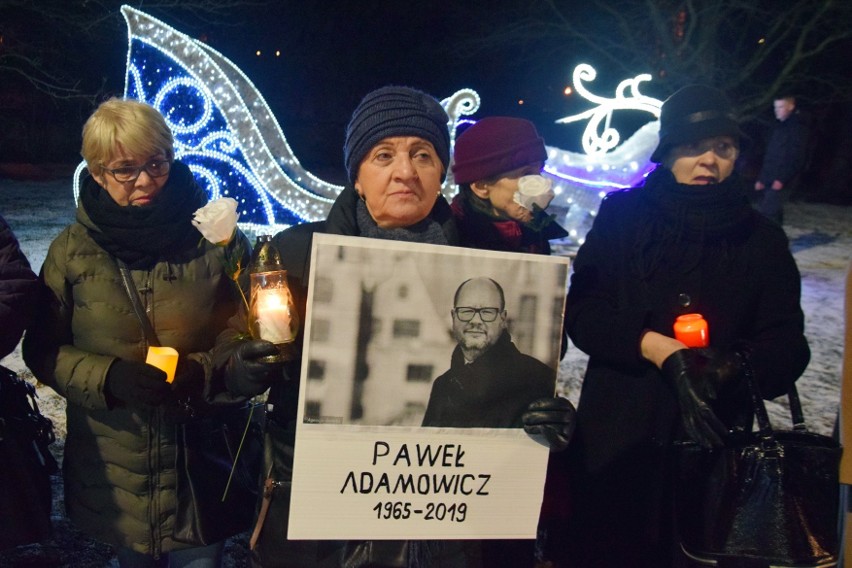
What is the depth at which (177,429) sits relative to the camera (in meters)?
2.05

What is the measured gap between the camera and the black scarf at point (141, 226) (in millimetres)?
1953

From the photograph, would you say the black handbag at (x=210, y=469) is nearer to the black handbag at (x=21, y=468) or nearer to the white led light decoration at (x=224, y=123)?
the black handbag at (x=21, y=468)

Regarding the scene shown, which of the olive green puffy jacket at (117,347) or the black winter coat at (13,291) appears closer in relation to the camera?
the black winter coat at (13,291)

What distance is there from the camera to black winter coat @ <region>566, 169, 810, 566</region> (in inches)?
82.1

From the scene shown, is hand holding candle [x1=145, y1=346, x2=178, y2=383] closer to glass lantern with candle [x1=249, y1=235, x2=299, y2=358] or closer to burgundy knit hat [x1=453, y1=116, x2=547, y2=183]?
glass lantern with candle [x1=249, y1=235, x2=299, y2=358]

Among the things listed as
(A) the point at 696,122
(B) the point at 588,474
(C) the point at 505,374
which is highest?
(A) the point at 696,122

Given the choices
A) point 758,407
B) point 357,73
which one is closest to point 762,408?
point 758,407

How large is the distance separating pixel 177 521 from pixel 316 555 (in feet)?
1.74

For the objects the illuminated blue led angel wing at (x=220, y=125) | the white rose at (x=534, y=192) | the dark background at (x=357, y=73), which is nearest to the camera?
the white rose at (x=534, y=192)

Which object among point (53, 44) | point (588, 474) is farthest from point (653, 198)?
point (53, 44)

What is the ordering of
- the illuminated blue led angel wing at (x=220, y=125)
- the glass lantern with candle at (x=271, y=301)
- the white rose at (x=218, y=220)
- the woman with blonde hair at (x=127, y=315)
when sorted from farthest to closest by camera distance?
1. the illuminated blue led angel wing at (x=220, y=125)
2. the woman with blonde hair at (x=127, y=315)
3. the white rose at (x=218, y=220)
4. the glass lantern with candle at (x=271, y=301)

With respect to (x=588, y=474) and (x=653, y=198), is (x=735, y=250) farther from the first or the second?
(x=588, y=474)

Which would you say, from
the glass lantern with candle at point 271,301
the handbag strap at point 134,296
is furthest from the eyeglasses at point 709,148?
the handbag strap at point 134,296

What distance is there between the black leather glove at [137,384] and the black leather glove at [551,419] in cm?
99
